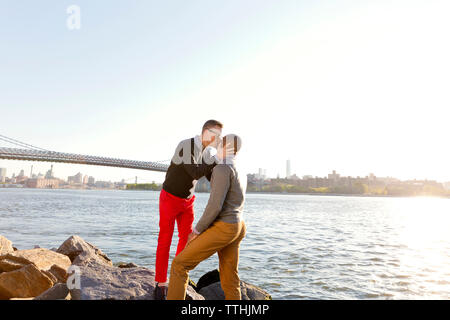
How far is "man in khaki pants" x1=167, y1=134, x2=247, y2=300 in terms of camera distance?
292 cm

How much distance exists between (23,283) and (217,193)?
345 cm

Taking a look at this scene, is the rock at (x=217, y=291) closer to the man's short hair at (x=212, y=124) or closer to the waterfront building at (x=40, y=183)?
the man's short hair at (x=212, y=124)

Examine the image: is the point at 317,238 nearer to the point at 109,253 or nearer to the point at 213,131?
the point at 109,253

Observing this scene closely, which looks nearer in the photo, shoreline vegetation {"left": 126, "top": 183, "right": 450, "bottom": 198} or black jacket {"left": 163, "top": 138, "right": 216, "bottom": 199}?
black jacket {"left": 163, "top": 138, "right": 216, "bottom": 199}

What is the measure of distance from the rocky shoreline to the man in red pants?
15.9 inches

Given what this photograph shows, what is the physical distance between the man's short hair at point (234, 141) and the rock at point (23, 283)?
3534 mm

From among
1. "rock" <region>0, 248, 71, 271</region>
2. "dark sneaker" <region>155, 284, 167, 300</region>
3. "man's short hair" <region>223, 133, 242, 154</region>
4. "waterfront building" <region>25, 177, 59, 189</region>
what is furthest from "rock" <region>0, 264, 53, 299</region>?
"waterfront building" <region>25, 177, 59, 189</region>

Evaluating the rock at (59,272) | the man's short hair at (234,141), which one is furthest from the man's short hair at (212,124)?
the rock at (59,272)

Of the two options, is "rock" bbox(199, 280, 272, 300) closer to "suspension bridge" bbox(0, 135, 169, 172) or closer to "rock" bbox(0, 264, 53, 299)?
"rock" bbox(0, 264, 53, 299)

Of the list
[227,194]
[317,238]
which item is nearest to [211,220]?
[227,194]

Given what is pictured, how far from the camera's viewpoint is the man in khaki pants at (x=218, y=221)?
9.59 feet

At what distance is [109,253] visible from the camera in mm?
9977
